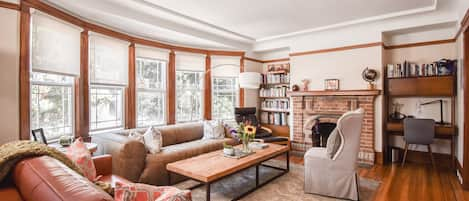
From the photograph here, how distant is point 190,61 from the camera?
17.2ft

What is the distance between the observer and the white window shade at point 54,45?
2.75 metres

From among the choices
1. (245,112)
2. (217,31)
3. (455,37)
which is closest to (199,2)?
(217,31)

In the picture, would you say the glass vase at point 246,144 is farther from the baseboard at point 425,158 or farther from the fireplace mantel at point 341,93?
the baseboard at point 425,158

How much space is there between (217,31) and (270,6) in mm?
1444

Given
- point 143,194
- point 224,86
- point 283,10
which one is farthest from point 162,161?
point 224,86

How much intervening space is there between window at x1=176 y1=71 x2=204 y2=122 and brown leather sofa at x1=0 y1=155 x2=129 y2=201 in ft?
12.8

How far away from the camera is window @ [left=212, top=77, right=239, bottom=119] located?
18.8ft

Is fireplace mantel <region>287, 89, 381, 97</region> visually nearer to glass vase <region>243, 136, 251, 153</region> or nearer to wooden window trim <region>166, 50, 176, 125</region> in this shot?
glass vase <region>243, 136, 251, 153</region>

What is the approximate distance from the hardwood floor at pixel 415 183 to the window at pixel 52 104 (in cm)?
417

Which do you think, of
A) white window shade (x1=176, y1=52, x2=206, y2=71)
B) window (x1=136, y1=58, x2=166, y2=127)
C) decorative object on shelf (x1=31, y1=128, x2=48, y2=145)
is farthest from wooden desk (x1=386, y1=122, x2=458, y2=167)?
decorative object on shelf (x1=31, y1=128, x2=48, y2=145)

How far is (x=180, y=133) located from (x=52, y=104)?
192 cm

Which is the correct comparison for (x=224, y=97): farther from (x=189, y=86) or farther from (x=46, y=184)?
(x=46, y=184)

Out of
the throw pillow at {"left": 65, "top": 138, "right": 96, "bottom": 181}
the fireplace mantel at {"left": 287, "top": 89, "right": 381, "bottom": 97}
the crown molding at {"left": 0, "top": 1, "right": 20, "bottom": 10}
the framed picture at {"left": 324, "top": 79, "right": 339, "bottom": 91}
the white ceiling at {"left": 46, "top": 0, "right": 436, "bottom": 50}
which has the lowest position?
the throw pillow at {"left": 65, "top": 138, "right": 96, "bottom": 181}

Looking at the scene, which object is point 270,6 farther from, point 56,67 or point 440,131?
point 440,131
